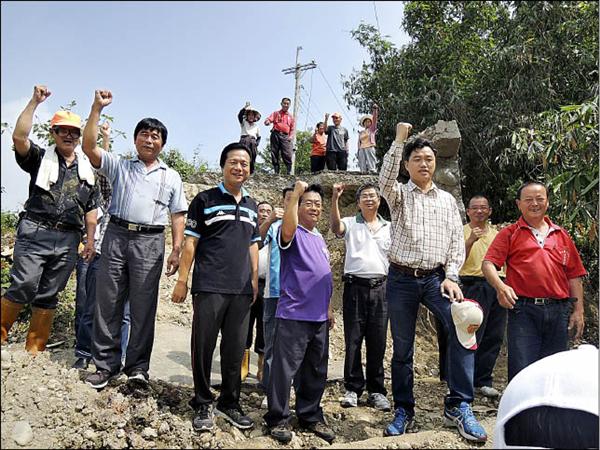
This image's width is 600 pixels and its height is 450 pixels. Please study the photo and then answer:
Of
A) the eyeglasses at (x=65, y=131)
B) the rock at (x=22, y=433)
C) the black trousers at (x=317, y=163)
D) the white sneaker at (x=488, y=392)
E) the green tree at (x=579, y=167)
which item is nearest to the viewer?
the rock at (x=22, y=433)

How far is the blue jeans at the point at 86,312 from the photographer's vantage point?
4098 millimetres

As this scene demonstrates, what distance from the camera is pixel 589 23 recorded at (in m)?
10.4

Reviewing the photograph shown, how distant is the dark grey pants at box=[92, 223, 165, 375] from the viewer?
3.43 metres

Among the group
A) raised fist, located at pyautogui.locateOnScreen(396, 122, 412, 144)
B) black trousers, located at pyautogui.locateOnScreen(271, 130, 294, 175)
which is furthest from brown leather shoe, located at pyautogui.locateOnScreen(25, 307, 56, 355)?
black trousers, located at pyautogui.locateOnScreen(271, 130, 294, 175)

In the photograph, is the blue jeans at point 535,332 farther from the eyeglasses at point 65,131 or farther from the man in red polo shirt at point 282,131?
the man in red polo shirt at point 282,131

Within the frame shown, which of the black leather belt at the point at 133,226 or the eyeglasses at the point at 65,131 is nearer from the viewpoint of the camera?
the black leather belt at the point at 133,226

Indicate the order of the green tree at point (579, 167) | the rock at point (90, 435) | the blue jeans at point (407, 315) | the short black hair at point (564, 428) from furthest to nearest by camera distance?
the green tree at point (579, 167) → the blue jeans at point (407, 315) → the rock at point (90, 435) → the short black hair at point (564, 428)

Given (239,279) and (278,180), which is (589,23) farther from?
(239,279)

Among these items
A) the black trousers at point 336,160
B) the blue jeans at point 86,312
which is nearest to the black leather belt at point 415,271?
the blue jeans at point 86,312

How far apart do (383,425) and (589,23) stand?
10.3 metres

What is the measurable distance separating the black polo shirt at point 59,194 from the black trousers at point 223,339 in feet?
3.77

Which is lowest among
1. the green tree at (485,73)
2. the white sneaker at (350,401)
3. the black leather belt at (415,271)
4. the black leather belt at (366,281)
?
the white sneaker at (350,401)

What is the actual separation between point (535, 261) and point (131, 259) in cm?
285

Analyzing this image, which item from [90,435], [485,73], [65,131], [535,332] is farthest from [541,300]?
[485,73]
